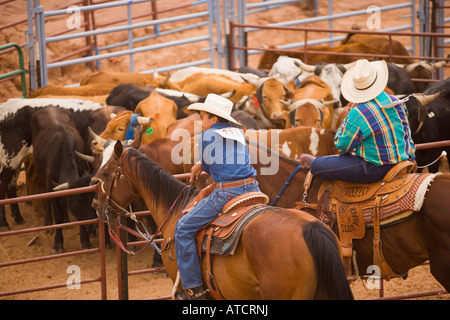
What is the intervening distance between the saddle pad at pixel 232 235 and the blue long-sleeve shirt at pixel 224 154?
0.95ft

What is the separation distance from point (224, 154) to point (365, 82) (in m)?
1.33

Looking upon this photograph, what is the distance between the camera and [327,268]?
159 inches

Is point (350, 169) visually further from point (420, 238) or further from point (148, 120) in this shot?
point (148, 120)

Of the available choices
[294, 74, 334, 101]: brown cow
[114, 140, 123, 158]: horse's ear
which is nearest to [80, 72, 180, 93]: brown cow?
[294, 74, 334, 101]: brown cow

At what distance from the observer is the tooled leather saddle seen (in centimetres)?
504

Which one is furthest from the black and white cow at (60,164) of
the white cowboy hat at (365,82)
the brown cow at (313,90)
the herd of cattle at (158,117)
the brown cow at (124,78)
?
the white cowboy hat at (365,82)

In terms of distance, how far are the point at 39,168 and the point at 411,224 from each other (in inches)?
220

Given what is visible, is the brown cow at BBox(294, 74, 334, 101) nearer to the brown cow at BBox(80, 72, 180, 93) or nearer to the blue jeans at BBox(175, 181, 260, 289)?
the brown cow at BBox(80, 72, 180, 93)

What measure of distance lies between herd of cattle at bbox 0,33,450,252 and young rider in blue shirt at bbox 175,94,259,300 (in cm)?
296

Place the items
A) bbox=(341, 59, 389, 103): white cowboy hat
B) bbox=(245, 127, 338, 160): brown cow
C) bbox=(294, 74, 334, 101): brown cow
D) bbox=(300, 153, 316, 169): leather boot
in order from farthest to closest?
1. bbox=(294, 74, 334, 101): brown cow
2. bbox=(245, 127, 338, 160): brown cow
3. bbox=(300, 153, 316, 169): leather boot
4. bbox=(341, 59, 389, 103): white cowboy hat

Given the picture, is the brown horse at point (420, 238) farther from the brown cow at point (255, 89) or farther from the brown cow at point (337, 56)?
the brown cow at point (337, 56)

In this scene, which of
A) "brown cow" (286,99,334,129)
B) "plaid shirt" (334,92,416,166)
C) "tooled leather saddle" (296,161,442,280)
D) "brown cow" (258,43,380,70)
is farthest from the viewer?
"brown cow" (258,43,380,70)

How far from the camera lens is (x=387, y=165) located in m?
5.27

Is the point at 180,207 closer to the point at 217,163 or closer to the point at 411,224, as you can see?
the point at 217,163
